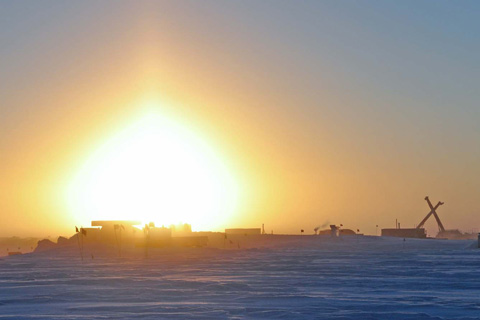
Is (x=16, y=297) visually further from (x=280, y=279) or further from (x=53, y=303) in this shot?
(x=280, y=279)

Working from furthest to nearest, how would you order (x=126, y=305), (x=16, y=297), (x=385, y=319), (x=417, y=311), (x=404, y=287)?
(x=404, y=287)
(x=16, y=297)
(x=126, y=305)
(x=417, y=311)
(x=385, y=319)

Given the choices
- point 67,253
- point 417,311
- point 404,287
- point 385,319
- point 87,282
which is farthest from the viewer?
point 67,253

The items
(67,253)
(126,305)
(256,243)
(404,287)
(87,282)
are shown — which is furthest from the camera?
(256,243)

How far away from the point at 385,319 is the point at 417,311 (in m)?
2.86

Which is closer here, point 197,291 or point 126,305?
point 126,305

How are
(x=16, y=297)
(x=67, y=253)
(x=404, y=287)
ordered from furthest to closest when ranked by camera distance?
(x=67, y=253) → (x=404, y=287) → (x=16, y=297)

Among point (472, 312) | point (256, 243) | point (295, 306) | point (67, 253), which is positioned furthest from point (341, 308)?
point (256, 243)

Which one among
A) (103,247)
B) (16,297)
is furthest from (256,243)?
(16,297)

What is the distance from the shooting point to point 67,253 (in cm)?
9725

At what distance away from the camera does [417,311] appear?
3164 cm

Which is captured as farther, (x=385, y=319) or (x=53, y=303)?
(x=53, y=303)

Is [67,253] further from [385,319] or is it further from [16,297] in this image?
[385,319]

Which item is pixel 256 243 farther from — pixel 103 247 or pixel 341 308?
pixel 341 308

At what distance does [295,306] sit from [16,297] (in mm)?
14226
